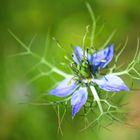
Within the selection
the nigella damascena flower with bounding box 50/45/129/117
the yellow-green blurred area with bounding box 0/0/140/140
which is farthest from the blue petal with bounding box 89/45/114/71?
the yellow-green blurred area with bounding box 0/0/140/140

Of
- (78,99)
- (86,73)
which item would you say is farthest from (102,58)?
(78,99)

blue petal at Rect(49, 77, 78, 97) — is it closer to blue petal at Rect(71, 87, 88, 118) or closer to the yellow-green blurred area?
blue petal at Rect(71, 87, 88, 118)

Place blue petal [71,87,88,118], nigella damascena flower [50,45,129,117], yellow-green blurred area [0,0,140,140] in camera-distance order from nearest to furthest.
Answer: blue petal [71,87,88,118] → nigella damascena flower [50,45,129,117] → yellow-green blurred area [0,0,140,140]

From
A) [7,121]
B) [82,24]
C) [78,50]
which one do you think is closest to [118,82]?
[78,50]

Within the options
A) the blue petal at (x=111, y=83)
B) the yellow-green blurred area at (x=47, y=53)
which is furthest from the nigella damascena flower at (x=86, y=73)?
the yellow-green blurred area at (x=47, y=53)

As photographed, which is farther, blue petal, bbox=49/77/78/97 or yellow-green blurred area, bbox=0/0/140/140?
yellow-green blurred area, bbox=0/0/140/140

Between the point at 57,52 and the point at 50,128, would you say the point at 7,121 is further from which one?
the point at 57,52

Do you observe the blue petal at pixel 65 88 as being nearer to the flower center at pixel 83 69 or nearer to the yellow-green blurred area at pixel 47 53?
the flower center at pixel 83 69
